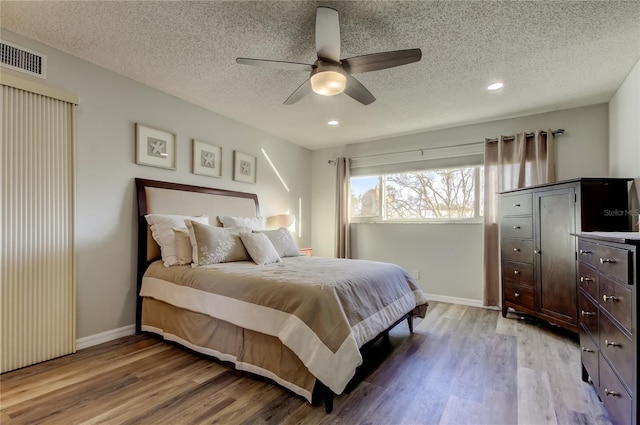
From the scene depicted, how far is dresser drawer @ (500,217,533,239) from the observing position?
322 cm

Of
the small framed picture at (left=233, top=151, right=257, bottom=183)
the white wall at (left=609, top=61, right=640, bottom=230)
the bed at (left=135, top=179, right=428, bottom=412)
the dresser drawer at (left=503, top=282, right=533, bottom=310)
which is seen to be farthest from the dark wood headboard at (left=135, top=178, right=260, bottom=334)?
the white wall at (left=609, top=61, right=640, bottom=230)

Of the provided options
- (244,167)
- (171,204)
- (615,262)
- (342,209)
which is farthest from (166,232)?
(615,262)

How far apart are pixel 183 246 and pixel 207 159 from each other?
133 centimetres

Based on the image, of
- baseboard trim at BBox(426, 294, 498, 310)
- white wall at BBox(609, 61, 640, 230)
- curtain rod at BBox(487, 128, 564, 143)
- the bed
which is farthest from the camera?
baseboard trim at BBox(426, 294, 498, 310)

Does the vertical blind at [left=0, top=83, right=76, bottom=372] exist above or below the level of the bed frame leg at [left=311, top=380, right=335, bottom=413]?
above

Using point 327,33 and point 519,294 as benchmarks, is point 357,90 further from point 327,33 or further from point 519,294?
point 519,294

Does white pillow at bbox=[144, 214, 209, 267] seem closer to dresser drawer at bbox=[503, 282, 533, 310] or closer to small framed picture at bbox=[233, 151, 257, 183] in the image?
small framed picture at bbox=[233, 151, 257, 183]

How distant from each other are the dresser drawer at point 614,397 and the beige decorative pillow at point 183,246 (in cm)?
290

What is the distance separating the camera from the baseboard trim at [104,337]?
257 cm

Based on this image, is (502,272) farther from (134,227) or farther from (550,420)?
(134,227)

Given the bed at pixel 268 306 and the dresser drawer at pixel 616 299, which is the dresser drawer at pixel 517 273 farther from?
the dresser drawer at pixel 616 299

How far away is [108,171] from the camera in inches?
110

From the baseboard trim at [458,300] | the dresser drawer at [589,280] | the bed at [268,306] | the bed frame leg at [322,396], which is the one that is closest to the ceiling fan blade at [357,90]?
the bed at [268,306]

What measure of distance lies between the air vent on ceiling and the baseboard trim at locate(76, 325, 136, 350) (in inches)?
85.9
